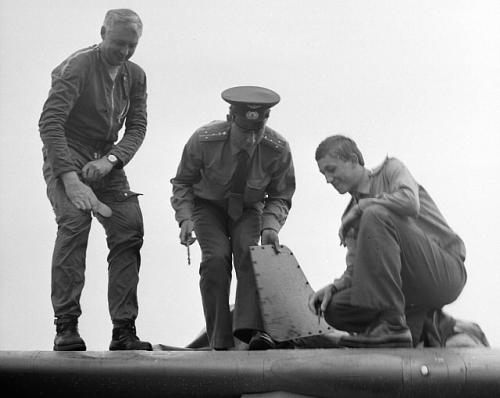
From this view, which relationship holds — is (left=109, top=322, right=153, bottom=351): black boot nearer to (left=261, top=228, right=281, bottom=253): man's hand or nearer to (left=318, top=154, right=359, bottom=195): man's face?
(left=261, top=228, right=281, bottom=253): man's hand

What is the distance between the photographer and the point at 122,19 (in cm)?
698

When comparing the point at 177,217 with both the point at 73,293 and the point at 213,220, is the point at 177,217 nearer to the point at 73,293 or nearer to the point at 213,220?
the point at 213,220

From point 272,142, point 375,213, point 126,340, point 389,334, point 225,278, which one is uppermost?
point 272,142

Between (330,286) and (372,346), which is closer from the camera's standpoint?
(372,346)

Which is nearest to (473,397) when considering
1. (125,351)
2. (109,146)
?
(125,351)

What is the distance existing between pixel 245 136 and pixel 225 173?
1.02ft

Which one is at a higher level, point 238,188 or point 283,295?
point 238,188

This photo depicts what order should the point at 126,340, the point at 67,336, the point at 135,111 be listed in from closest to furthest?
the point at 67,336
the point at 126,340
the point at 135,111

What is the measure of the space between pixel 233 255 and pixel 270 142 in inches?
33.4

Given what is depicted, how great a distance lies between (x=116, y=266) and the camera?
6.98 m

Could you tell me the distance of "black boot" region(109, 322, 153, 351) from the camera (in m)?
6.73

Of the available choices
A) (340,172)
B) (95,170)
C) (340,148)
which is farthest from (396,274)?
(95,170)

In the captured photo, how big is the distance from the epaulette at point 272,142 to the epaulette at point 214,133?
273 millimetres

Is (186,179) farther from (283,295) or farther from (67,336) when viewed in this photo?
(67,336)
